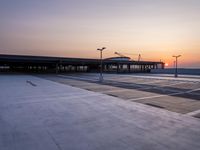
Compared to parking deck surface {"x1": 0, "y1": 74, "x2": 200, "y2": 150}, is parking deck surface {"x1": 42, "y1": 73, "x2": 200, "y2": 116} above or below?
below

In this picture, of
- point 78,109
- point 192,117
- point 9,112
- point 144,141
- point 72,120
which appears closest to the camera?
point 144,141

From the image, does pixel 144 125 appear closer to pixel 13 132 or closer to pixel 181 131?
pixel 181 131

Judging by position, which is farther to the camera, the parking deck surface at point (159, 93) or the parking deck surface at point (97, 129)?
the parking deck surface at point (159, 93)

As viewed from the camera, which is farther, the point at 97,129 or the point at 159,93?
the point at 159,93

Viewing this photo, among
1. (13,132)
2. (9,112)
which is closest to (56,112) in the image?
(9,112)

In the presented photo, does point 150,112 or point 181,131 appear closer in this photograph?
point 181,131

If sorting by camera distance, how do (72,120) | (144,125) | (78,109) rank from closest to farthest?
1. (144,125)
2. (72,120)
3. (78,109)

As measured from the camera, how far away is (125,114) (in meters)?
8.65

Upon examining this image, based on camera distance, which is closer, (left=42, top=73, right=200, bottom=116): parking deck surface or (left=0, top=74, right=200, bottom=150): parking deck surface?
(left=0, top=74, right=200, bottom=150): parking deck surface

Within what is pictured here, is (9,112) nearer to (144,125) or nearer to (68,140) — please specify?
(68,140)

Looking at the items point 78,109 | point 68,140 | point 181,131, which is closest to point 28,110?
point 78,109

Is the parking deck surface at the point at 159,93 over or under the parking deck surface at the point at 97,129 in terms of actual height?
under

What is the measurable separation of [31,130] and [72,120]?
1726mm

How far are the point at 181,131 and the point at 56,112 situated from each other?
530cm
